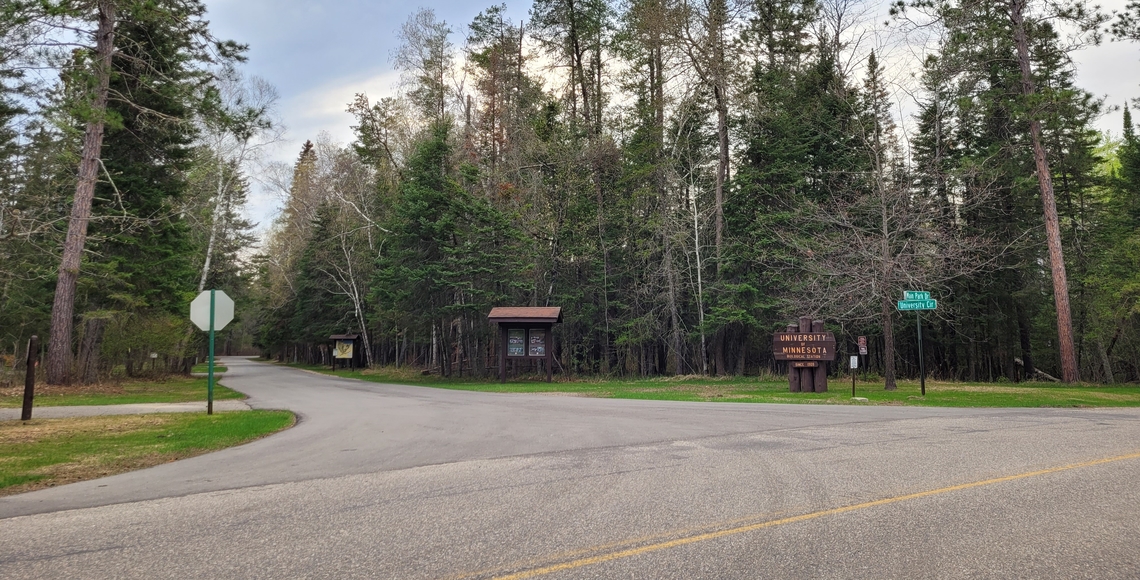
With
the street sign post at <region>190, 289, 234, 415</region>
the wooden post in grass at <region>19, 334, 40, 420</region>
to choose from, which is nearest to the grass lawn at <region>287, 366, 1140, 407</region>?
the street sign post at <region>190, 289, 234, 415</region>

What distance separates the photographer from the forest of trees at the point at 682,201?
23672mm

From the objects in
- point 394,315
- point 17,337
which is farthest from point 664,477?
point 17,337

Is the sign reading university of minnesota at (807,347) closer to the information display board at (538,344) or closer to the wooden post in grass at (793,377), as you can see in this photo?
the wooden post in grass at (793,377)

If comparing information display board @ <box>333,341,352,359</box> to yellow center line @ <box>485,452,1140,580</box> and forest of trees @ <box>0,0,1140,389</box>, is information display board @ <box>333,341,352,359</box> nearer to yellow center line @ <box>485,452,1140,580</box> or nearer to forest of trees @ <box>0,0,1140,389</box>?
forest of trees @ <box>0,0,1140,389</box>

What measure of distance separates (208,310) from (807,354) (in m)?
18.2

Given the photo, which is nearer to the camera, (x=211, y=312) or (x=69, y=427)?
(x=69, y=427)

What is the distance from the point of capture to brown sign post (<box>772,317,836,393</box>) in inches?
822

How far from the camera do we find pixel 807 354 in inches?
824

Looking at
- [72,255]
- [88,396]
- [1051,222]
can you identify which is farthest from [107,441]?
[1051,222]

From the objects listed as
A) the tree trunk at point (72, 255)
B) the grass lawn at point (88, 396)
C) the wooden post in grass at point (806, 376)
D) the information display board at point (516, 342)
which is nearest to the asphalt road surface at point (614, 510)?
the wooden post in grass at point (806, 376)

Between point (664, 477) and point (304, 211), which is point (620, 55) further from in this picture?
point (664, 477)

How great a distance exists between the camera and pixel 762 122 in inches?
1235

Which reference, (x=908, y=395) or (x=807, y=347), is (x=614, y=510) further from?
(x=807, y=347)

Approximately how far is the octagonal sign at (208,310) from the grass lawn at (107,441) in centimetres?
219
